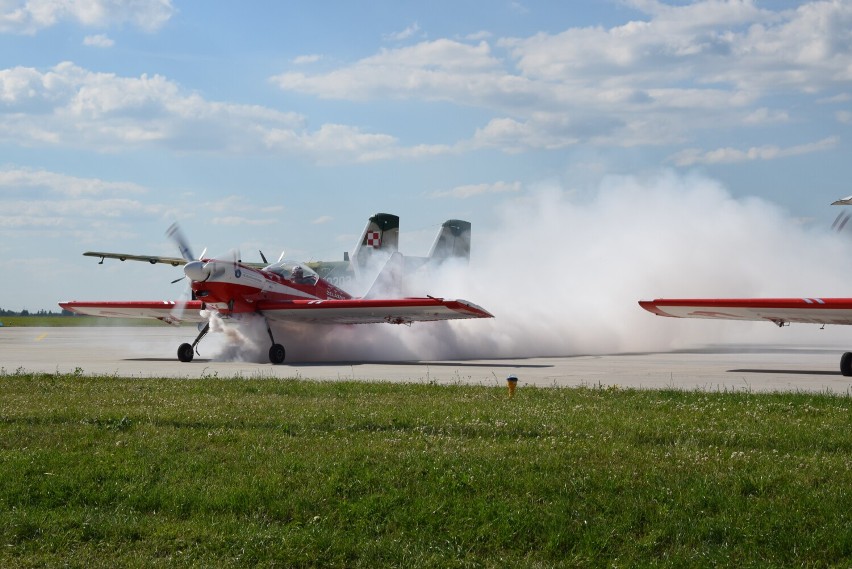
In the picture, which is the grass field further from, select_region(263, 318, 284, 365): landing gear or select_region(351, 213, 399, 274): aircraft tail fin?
select_region(351, 213, 399, 274): aircraft tail fin

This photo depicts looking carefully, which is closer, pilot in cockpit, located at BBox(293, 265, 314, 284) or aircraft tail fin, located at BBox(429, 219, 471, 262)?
pilot in cockpit, located at BBox(293, 265, 314, 284)

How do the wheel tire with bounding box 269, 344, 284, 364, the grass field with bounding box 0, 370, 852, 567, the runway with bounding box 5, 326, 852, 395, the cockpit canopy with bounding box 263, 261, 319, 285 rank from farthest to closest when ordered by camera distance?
the cockpit canopy with bounding box 263, 261, 319, 285, the wheel tire with bounding box 269, 344, 284, 364, the runway with bounding box 5, 326, 852, 395, the grass field with bounding box 0, 370, 852, 567

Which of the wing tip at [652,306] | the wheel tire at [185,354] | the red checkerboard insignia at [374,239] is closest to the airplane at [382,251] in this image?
the red checkerboard insignia at [374,239]

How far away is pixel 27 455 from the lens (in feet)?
29.7

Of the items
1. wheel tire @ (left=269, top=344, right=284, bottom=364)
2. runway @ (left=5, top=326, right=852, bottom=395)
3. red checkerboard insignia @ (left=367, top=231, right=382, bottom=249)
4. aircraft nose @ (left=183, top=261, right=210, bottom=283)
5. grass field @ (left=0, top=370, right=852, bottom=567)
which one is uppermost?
red checkerboard insignia @ (left=367, top=231, right=382, bottom=249)

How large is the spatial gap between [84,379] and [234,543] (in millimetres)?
11463

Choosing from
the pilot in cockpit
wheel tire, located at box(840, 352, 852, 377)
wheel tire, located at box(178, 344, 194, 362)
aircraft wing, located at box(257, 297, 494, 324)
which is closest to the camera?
wheel tire, located at box(840, 352, 852, 377)

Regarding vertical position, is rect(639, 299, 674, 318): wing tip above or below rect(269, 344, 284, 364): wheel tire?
above

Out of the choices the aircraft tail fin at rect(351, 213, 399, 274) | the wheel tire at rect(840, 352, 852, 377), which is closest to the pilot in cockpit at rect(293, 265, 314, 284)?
the aircraft tail fin at rect(351, 213, 399, 274)

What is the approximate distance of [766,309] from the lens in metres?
20.3

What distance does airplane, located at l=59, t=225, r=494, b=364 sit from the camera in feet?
82.1

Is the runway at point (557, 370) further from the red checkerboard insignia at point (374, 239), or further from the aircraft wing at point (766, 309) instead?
the red checkerboard insignia at point (374, 239)

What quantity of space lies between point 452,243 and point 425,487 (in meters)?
32.4

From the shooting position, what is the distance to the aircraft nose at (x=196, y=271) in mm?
25000
